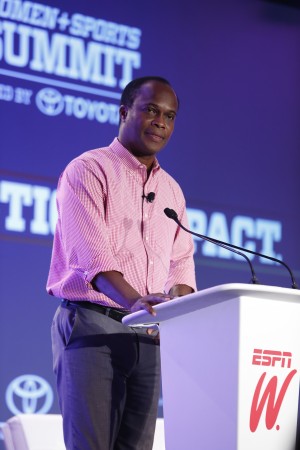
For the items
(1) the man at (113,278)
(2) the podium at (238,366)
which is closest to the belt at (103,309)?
(1) the man at (113,278)

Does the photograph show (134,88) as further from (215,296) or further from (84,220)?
(215,296)

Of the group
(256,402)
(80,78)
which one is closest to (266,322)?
(256,402)

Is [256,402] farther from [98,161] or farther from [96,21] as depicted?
[96,21]

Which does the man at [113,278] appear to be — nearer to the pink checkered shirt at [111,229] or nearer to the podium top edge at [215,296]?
the pink checkered shirt at [111,229]

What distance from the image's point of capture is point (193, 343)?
6.20 ft

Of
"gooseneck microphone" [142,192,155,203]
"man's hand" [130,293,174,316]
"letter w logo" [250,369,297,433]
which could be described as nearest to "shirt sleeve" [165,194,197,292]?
"gooseneck microphone" [142,192,155,203]

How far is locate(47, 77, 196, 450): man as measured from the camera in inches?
86.4

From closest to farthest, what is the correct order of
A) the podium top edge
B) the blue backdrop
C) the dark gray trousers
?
1. the podium top edge
2. the dark gray trousers
3. the blue backdrop

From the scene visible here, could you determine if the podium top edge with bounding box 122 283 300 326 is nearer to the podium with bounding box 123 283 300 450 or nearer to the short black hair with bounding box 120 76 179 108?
the podium with bounding box 123 283 300 450

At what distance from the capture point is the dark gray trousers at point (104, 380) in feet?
7.16

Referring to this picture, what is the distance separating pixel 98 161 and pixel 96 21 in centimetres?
204

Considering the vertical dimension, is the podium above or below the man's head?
below

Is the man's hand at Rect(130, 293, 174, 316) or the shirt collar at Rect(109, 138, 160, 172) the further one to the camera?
the shirt collar at Rect(109, 138, 160, 172)

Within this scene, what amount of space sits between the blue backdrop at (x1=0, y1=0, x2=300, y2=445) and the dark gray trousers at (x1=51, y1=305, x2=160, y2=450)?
1.62 meters
